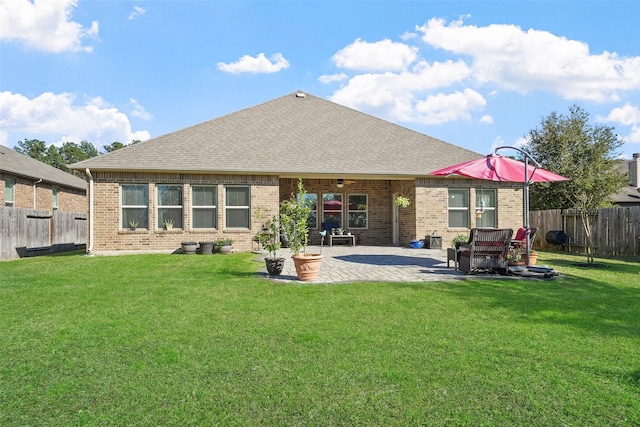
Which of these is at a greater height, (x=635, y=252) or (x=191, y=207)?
(x=191, y=207)

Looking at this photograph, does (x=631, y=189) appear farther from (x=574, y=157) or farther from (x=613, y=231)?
(x=613, y=231)

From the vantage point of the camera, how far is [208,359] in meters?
3.93

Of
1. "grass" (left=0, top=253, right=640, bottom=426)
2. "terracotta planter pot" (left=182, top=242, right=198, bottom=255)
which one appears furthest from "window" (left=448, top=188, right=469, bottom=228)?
"terracotta planter pot" (left=182, top=242, right=198, bottom=255)

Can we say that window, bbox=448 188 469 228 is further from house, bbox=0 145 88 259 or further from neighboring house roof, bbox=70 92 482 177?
house, bbox=0 145 88 259

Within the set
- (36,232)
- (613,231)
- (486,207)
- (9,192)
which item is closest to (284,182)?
(486,207)

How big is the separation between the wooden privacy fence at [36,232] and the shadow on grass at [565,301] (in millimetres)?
15713

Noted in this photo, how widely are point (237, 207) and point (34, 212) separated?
8.89 meters

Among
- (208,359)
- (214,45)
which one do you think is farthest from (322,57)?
(208,359)

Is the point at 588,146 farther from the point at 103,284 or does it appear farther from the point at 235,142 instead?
the point at 103,284

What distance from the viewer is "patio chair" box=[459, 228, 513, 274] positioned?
9.12 metres

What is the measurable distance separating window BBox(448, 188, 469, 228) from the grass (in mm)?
9313

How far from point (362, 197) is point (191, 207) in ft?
24.9

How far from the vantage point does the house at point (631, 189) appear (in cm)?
3092

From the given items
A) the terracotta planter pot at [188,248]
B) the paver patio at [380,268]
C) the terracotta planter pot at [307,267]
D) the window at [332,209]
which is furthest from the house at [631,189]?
the terracotta planter pot at [188,248]
